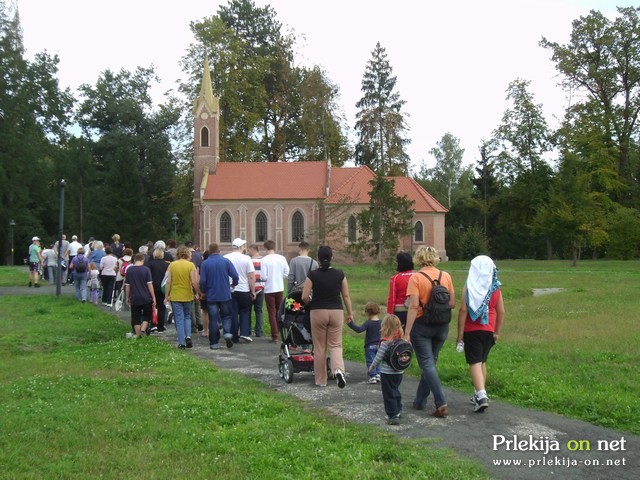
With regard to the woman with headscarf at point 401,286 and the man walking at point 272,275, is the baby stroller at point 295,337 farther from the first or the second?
the man walking at point 272,275

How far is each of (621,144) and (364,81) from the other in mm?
22636

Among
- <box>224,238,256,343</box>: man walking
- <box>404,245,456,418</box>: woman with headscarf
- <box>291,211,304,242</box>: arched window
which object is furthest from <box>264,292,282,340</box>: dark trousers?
<box>291,211,304,242</box>: arched window

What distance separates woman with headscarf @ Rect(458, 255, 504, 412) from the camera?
8102 millimetres

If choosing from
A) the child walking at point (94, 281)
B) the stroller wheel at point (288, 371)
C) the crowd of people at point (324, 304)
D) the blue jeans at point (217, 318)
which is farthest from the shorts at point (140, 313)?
the child walking at point (94, 281)

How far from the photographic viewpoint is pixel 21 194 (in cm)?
5522

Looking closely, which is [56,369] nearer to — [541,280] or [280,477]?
[280,477]

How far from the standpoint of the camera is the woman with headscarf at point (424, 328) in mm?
8102

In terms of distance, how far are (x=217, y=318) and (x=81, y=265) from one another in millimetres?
9029

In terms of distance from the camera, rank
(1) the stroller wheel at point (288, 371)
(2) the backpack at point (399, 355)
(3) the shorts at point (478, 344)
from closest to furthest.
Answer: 1. (2) the backpack at point (399, 355)
2. (3) the shorts at point (478, 344)
3. (1) the stroller wheel at point (288, 371)

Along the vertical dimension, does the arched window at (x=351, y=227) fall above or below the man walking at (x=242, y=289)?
above

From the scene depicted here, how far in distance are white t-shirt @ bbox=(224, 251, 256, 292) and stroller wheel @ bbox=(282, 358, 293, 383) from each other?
13.5 ft

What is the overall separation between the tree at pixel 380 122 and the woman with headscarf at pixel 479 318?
5583 centimetres

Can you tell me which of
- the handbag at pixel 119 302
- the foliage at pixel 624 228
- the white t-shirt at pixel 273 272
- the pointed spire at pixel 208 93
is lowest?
the handbag at pixel 119 302

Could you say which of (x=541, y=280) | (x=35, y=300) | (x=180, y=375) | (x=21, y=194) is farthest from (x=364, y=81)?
(x=180, y=375)
